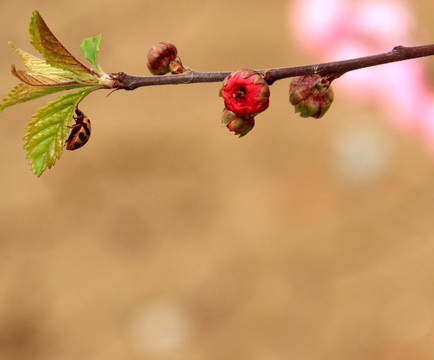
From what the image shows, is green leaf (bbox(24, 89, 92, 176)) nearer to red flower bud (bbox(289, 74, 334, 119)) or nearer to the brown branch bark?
the brown branch bark

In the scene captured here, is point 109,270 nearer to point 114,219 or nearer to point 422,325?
point 114,219

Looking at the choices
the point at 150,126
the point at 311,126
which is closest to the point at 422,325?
the point at 311,126

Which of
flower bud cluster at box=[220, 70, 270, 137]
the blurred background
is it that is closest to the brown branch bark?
flower bud cluster at box=[220, 70, 270, 137]

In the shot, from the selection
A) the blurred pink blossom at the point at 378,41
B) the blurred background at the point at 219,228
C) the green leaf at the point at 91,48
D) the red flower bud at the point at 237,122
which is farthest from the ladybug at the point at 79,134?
the blurred background at the point at 219,228

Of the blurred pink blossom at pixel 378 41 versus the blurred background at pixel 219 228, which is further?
the blurred background at pixel 219 228

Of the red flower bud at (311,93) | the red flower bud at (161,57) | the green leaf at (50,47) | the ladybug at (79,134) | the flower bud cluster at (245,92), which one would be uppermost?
the red flower bud at (311,93)

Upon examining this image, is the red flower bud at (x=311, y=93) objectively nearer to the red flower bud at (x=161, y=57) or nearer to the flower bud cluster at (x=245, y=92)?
the flower bud cluster at (x=245, y=92)
